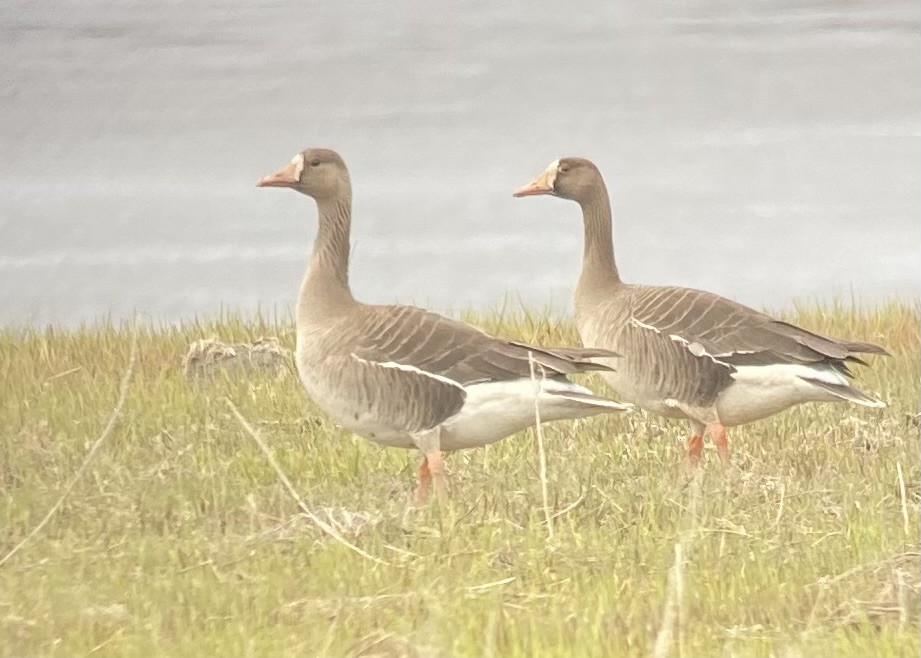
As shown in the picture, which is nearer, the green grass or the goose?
the green grass

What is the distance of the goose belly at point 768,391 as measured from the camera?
4.96 meters

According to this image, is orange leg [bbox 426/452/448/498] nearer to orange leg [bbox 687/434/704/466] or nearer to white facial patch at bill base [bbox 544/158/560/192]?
orange leg [bbox 687/434/704/466]

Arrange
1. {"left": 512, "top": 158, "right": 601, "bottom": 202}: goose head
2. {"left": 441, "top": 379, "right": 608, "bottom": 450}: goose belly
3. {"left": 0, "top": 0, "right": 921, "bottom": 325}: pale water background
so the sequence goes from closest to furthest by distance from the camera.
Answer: {"left": 441, "top": 379, "right": 608, "bottom": 450}: goose belly, {"left": 0, "top": 0, "right": 921, "bottom": 325}: pale water background, {"left": 512, "top": 158, "right": 601, "bottom": 202}: goose head

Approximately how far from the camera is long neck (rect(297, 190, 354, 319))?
4805mm

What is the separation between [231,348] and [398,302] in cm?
70

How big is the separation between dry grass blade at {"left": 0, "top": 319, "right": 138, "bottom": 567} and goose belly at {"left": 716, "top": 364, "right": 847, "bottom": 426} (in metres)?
2.26

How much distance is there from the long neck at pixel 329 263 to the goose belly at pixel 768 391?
1.56 m

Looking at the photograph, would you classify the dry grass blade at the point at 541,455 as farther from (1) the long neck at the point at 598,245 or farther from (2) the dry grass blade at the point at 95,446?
(2) the dry grass blade at the point at 95,446

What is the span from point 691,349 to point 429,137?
4.42 feet

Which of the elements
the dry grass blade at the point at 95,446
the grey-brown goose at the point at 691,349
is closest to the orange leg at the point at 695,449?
the grey-brown goose at the point at 691,349

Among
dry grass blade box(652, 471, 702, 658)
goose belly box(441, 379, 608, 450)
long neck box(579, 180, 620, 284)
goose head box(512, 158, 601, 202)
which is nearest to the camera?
dry grass blade box(652, 471, 702, 658)

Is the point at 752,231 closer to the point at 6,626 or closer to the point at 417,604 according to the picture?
the point at 417,604

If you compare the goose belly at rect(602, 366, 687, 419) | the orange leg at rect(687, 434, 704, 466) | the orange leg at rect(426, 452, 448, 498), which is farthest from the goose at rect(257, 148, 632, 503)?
the orange leg at rect(687, 434, 704, 466)

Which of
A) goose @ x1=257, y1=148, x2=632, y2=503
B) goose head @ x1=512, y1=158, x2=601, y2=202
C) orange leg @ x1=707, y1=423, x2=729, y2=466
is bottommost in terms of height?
orange leg @ x1=707, y1=423, x2=729, y2=466
